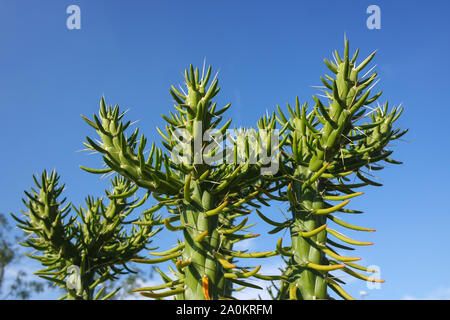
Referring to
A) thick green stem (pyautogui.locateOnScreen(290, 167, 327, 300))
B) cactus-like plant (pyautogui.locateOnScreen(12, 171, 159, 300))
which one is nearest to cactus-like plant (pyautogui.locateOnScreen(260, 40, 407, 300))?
thick green stem (pyautogui.locateOnScreen(290, 167, 327, 300))

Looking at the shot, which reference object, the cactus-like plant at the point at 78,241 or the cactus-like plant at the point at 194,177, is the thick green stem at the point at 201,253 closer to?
the cactus-like plant at the point at 194,177

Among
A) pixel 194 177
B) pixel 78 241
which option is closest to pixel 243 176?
pixel 194 177

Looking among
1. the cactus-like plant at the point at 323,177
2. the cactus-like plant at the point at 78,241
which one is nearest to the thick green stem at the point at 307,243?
the cactus-like plant at the point at 323,177

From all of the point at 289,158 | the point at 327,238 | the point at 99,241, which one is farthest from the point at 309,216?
the point at 99,241

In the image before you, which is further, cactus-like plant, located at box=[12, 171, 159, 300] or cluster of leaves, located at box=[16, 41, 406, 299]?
cactus-like plant, located at box=[12, 171, 159, 300]

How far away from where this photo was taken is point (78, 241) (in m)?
3.97

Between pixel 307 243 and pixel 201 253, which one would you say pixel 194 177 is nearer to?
pixel 201 253

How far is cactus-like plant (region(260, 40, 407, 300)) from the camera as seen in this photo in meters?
2.07

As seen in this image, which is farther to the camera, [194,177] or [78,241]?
[78,241]

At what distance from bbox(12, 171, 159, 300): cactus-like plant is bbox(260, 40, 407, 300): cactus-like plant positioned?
79.3 inches

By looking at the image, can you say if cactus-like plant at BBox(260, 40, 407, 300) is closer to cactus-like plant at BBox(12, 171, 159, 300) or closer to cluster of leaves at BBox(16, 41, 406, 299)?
cluster of leaves at BBox(16, 41, 406, 299)

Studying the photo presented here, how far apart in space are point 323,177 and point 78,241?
2902 mm
